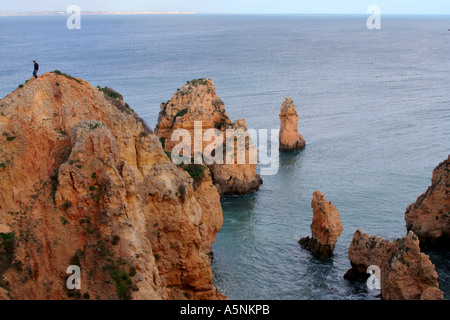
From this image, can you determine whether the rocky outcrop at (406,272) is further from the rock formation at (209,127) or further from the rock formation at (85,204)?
the rock formation at (209,127)

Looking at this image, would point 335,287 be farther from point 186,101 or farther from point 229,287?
point 186,101

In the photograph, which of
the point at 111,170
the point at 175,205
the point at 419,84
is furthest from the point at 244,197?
the point at 419,84

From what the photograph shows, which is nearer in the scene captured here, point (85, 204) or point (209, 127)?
point (85, 204)

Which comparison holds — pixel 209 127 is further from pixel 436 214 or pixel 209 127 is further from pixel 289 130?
pixel 436 214

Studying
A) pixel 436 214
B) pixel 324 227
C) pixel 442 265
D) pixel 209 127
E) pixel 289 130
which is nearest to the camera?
pixel 442 265

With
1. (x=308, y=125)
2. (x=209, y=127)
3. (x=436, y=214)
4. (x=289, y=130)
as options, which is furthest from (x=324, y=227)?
(x=308, y=125)
